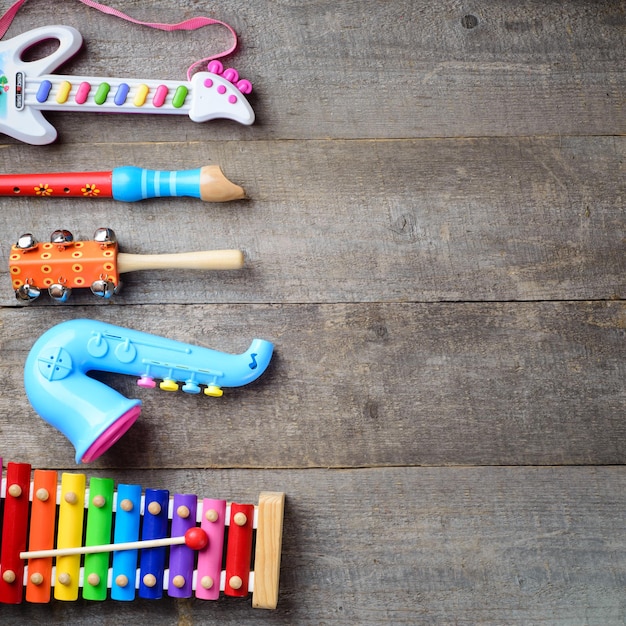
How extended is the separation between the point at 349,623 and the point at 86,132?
2.68 ft

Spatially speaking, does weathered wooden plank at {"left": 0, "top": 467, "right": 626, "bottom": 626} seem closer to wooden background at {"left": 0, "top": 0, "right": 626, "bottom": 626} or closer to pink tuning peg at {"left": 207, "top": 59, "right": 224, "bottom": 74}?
wooden background at {"left": 0, "top": 0, "right": 626, "bottom": 626}

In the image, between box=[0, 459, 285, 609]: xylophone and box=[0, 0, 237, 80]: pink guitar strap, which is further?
box=[0, 0, 237, 80]: pink guitar strap

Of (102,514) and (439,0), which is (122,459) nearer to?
(102,514)

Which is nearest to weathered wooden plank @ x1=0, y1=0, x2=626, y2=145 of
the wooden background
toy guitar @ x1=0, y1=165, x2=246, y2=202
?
the wooden background

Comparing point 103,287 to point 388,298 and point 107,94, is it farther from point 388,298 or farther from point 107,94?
point 388,298

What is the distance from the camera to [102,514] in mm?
989

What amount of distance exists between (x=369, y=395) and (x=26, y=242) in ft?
1.75

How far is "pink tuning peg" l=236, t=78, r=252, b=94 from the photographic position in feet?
3.51

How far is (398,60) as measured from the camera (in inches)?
43.3

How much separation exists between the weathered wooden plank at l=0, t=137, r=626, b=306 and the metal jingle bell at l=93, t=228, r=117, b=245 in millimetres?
47

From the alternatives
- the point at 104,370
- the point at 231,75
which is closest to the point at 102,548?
the point at 104,370

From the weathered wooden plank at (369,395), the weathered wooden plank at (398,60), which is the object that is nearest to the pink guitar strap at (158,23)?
the weathered wooden plank at (398,60)

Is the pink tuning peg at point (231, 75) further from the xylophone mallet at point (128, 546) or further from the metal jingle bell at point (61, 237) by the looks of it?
the xylophone mallet at point (128, 546)

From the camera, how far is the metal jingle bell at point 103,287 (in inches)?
39.9
